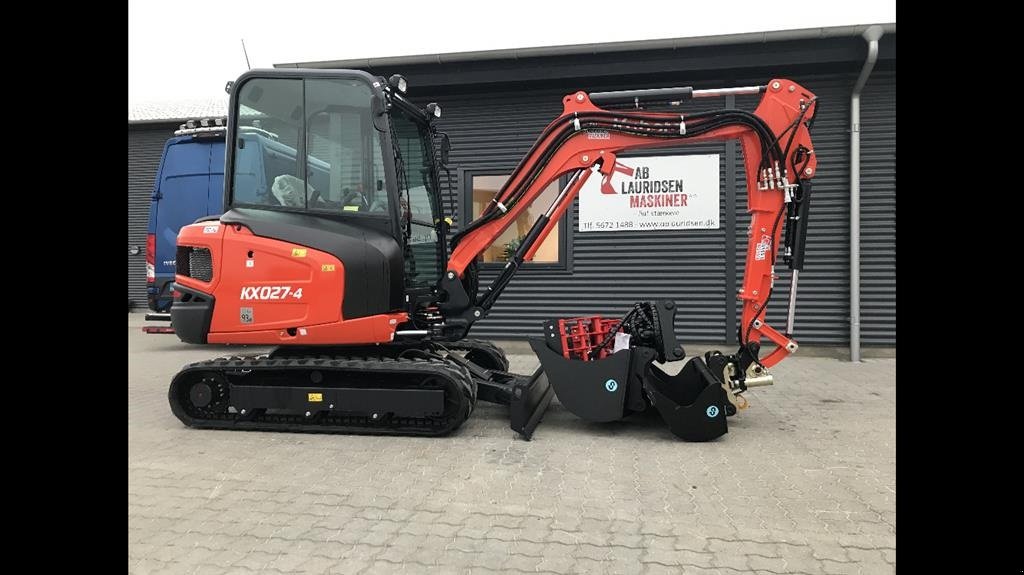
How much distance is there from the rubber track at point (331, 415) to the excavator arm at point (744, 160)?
2.51 feet

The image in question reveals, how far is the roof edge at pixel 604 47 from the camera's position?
299 inches

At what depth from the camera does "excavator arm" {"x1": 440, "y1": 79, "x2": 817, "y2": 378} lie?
461cm

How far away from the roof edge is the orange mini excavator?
11.6ft

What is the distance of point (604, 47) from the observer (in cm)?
805

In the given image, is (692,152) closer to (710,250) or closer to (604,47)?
(710,250)

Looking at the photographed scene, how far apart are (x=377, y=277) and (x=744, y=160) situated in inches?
121

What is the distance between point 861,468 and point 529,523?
2312 millimetres

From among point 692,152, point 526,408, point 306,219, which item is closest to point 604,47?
point 692,152

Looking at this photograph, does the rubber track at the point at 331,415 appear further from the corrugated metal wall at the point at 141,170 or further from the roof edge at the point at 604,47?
the corrugated metal wall at the point at 141,170

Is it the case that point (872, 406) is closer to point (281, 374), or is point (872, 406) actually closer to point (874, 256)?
point (874, 256)

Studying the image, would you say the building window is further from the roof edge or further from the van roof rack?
the van roof rack

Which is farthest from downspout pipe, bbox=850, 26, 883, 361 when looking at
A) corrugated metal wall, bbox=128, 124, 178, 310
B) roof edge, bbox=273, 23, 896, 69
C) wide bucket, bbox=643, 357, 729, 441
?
corrugated metal wall, bbox=128, 124, 178, 310

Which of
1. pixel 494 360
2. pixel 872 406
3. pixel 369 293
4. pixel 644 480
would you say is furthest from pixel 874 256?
pixel 369 293

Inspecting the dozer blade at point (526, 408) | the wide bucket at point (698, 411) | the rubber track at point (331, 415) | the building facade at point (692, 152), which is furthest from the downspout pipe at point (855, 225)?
the rubber track at point (331, 415)
